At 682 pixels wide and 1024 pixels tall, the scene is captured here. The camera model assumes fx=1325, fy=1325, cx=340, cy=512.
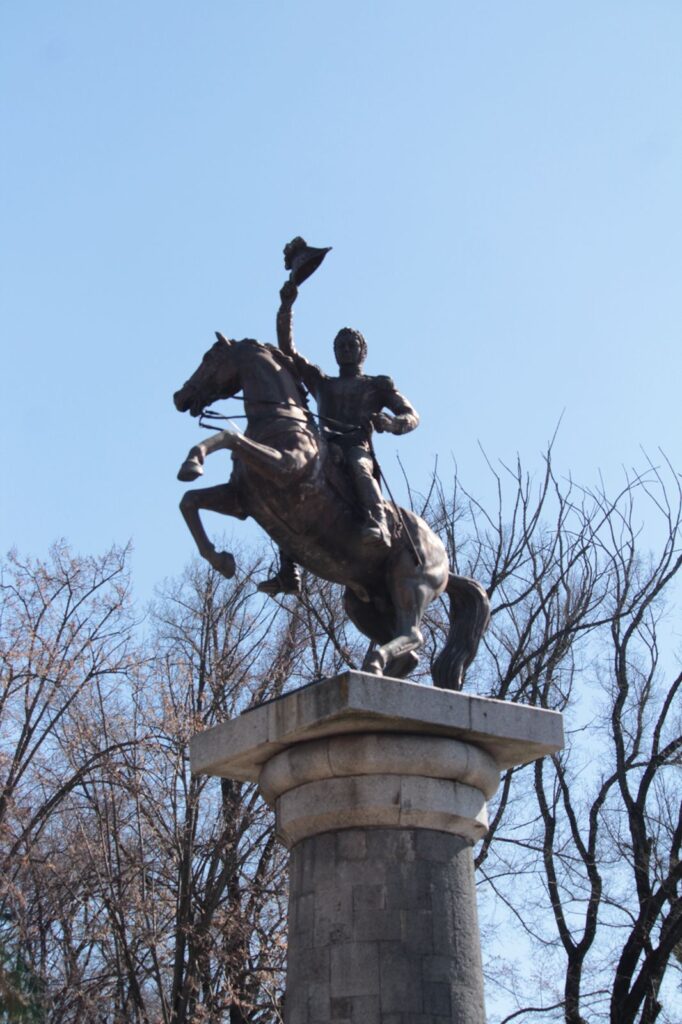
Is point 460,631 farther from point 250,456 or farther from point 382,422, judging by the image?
point 250,456

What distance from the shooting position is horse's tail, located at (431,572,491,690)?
887 cm

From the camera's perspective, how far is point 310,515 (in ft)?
28.2

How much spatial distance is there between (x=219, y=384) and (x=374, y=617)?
193cm

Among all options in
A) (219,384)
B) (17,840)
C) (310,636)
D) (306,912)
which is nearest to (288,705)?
(306,912)

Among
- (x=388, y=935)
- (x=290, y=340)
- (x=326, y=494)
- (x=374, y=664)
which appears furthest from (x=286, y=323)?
(x=388, y=935)

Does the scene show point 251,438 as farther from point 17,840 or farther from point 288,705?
point 17,840

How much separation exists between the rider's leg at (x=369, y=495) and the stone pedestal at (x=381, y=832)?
132 centimetres

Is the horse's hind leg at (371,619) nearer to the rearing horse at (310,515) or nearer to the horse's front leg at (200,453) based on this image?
the rearing horse at (310,515)

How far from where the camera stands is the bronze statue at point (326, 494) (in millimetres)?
8516

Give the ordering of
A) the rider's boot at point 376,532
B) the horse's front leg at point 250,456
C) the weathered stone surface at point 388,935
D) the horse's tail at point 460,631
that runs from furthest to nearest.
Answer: the horse's tail at point 460,631 < the rider's boot at point 376,532 < the horse's front leg at point 250,456 < the weathered stone surface at point 388,935

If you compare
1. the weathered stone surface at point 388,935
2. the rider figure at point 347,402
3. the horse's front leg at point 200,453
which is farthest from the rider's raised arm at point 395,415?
the weathered stone surface at point 388,935

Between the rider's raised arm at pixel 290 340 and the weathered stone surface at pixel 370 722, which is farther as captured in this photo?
the rider's raised arm at pixel 290 340

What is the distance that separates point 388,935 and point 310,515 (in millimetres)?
2700

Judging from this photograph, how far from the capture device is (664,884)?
62.2ft
